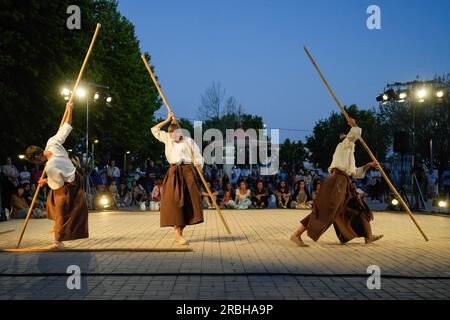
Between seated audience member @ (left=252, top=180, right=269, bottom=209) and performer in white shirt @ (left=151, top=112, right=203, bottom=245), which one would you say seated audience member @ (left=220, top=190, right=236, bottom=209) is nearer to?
seated audience member @ (left=252, top=180, right=269, bottom=209)

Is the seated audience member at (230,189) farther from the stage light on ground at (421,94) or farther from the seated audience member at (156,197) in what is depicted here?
the stage light on ground at (421,94)

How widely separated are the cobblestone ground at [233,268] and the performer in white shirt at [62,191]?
542 mm

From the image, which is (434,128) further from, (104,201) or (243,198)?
(104,201)

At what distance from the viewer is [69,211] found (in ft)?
29.6

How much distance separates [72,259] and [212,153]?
41.9 metres

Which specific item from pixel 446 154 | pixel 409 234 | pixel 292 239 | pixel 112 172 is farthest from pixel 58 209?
pixel 446 154

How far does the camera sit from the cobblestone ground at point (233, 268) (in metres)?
5.68

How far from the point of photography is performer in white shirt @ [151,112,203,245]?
945cm

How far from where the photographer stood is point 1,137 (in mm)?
25250

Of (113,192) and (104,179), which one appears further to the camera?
(104,179)

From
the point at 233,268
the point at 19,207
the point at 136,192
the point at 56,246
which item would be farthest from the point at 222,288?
the point at 136,192

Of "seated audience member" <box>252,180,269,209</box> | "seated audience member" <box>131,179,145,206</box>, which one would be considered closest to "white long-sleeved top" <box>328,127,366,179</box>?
"seated audience member" <box>252,180,269,209</box>

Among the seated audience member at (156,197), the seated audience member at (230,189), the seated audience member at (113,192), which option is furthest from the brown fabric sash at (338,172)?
the seated audience member at (113,192)

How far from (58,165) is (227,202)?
45.0ft
